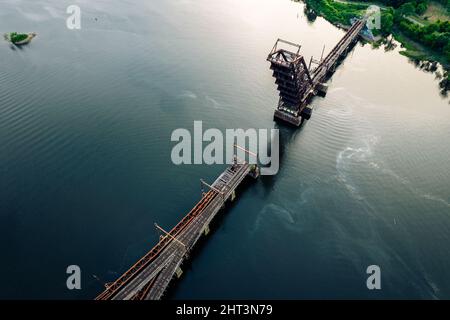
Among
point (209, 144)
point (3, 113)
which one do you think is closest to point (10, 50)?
point (3, 113)

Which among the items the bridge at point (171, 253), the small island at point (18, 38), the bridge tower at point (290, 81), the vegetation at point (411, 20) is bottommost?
the bridge at point (171, 253)

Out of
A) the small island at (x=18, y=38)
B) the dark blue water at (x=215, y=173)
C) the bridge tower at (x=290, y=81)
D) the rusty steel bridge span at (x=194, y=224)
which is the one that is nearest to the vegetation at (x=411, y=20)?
the dark blue water at (x=215, y=173)

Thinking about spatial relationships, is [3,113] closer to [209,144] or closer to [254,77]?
[209,144]

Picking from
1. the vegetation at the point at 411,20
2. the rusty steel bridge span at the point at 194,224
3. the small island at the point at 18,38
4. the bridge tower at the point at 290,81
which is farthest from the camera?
the vegetation at the point at 411,20

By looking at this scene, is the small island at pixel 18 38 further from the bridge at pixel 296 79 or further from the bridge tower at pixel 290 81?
the bridge tower at pixel 290 81

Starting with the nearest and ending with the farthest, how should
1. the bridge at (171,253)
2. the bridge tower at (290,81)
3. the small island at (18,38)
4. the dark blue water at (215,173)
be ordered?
the bridge at (171,253), the dark blue water at (215,173), the bridge tower at (290,81), the small island at (18,38)

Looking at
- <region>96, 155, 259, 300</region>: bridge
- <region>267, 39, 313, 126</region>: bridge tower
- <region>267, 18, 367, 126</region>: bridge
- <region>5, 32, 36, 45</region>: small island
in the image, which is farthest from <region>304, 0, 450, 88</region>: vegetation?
<region>5, 32, 36, 45</region>: small island

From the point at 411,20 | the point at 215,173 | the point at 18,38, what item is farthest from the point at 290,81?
the point at 18,38
